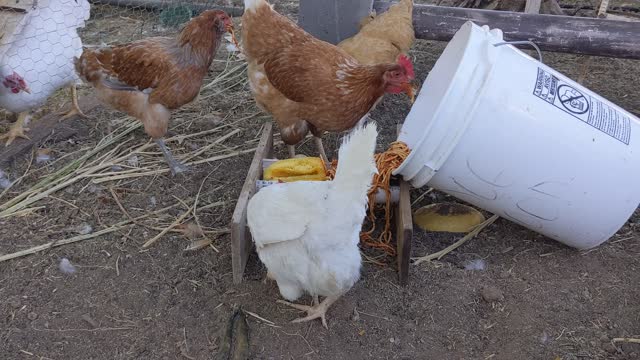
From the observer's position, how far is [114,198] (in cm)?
267

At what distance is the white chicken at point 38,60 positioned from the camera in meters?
3.00

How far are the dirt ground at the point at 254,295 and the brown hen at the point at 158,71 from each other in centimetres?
40

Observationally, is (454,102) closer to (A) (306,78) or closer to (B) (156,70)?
(A) (306,78)

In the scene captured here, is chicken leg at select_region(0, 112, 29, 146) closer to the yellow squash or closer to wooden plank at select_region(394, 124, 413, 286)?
the yellow squash

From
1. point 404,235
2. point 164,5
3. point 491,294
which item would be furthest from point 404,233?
point 164,5

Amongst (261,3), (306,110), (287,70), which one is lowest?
(306,110)

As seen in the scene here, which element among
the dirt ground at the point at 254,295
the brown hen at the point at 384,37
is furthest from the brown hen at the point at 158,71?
the brown hen at the point at 384,37

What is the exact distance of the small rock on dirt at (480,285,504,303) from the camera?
2062 mm

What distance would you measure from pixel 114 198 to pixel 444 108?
1.73m

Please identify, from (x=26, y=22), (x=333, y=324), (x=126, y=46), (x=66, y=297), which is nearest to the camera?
(x=333, y=324)

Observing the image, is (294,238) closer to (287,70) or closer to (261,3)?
(287,70)

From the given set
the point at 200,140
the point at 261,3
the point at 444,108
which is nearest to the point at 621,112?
the point at 444,108

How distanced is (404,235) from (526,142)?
1.84 ft

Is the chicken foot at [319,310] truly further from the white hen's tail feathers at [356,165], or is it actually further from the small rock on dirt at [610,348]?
the small rock on dirt at [610,348]
